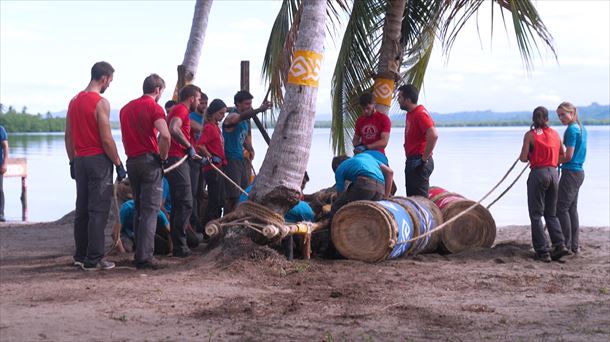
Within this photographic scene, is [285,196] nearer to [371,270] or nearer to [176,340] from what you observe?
[371,270]

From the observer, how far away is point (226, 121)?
12016 millimetres

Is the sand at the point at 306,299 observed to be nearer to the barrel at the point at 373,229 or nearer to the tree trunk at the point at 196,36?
the barrel at the point at 373,229

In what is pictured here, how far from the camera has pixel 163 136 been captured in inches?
379

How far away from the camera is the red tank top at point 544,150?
11109 millimetres

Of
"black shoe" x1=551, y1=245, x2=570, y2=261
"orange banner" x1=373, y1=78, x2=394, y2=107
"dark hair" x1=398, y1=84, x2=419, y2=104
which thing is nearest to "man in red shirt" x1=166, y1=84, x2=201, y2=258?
"dark hair" x1=398, y1=84, x2=419, y2=104

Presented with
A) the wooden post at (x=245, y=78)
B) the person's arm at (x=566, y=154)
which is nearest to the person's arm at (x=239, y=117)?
the wooden post at (x=245, y=78)

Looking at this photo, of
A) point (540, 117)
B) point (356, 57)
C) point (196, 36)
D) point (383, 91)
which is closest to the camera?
point (540, 117)

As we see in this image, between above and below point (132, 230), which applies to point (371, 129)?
above

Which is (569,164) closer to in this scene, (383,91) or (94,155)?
(383,91)

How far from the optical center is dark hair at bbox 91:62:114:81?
945 cm

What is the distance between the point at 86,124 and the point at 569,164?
619 cm

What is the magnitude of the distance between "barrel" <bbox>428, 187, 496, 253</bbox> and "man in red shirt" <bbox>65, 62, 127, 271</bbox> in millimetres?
4331

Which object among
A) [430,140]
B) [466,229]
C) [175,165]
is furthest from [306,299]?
[466,229]

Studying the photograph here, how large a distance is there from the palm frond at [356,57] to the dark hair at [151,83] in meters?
5.04
